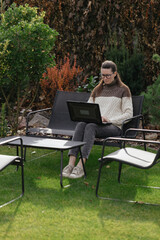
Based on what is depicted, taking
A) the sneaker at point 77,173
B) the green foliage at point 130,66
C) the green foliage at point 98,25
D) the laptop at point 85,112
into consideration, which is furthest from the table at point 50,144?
the green foliage at point 98,25

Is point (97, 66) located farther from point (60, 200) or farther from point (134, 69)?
point (60, 200)

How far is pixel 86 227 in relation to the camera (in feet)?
10.7

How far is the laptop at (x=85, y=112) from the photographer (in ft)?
15.7

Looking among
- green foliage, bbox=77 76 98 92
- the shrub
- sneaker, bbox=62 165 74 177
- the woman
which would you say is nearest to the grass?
sneaker, bbox=62 165 74 177

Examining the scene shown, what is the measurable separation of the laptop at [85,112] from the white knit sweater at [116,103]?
319 millimetres

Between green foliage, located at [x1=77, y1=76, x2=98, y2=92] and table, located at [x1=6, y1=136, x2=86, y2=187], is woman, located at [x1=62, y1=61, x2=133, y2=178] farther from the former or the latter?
green foliage, located at [x1=77, y1=76, x2=98, y2=92]

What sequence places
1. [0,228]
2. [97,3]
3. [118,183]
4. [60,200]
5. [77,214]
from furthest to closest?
[97,3], [118,183], [60,200], [77,214], [0,228]

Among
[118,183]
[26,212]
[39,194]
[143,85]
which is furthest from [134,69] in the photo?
[26,212]

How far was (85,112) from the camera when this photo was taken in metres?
4.87

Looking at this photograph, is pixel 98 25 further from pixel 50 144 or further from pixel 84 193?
pixel 84 193

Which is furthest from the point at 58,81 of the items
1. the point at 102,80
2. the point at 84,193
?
the point at 84,193

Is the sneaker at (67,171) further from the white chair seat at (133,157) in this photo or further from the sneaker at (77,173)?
the white chair seat at (133,157)

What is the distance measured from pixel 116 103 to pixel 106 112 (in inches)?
6.7

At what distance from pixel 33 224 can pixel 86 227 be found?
421 millimetres
